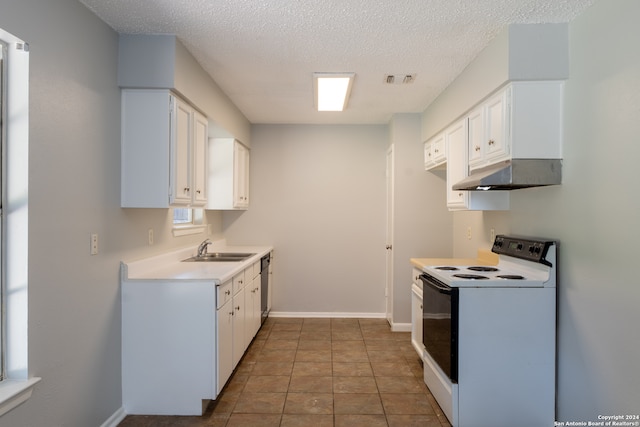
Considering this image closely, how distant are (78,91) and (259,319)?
9.05ft

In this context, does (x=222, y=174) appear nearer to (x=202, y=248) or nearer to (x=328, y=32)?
(x=202, y=248)

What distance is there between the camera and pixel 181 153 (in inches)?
104

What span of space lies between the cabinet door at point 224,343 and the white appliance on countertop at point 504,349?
150 centimetres

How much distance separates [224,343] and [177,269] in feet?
2.25

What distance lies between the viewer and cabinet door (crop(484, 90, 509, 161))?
238 cm

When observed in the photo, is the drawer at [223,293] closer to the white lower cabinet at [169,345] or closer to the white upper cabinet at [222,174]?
the white lower cabinet at [169,345]

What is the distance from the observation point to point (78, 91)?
205 centimetres

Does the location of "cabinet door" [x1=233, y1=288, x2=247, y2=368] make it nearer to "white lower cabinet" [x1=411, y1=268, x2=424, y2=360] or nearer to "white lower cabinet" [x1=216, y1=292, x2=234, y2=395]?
"white lower cabinet" [x1=216, y1=292, x2=234, y2=395]

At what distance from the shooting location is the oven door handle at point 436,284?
2412 mm

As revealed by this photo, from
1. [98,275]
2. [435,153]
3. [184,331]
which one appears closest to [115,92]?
[98,275]

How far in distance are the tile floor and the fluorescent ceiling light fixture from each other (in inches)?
96.6

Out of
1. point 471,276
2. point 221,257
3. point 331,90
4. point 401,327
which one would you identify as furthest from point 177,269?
point 401,327

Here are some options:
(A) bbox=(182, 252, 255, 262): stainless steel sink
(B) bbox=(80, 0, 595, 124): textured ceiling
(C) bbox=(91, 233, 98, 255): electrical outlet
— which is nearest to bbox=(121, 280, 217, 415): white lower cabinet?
(C) bbox=(91, 233, 98, 255): electrical outlet
